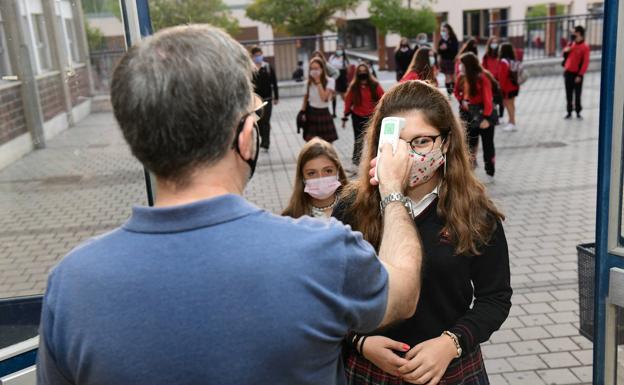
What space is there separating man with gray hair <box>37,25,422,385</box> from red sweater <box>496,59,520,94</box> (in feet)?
36.4

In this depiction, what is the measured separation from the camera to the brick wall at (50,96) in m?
3.63

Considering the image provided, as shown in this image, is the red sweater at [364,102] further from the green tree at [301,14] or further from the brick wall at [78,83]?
the green tree at [301,14]

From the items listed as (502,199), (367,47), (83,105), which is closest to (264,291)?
(83,105)

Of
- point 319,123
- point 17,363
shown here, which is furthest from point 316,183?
point 319,123

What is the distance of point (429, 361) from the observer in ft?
6.57

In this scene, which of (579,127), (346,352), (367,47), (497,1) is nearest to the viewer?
(346,352)

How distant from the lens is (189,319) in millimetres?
1139

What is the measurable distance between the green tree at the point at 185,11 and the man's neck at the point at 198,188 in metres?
22.6

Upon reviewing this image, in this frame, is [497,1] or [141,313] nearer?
[141,313]

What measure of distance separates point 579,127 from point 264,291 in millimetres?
11901

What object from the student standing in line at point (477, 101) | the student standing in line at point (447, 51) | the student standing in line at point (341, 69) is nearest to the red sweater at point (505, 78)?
the student standing in line at point (477, 101)

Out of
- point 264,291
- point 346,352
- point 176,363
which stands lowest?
point 346,352

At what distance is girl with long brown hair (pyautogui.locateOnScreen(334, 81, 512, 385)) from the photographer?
Result: 6.78ft

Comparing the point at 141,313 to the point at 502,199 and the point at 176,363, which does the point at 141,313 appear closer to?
the point at 176,363
